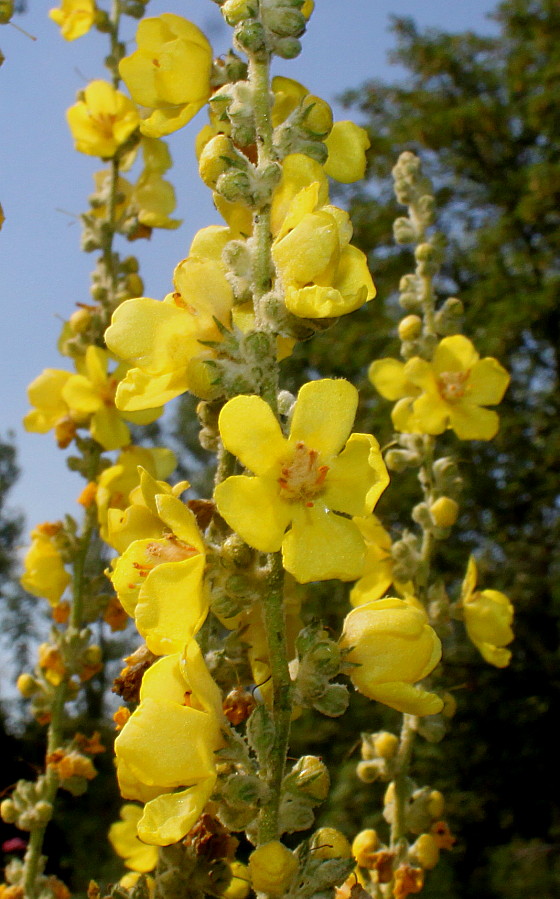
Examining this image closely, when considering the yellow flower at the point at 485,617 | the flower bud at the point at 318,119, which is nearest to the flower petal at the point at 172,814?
the flower bud at the point at 318,119

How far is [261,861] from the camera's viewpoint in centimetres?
105

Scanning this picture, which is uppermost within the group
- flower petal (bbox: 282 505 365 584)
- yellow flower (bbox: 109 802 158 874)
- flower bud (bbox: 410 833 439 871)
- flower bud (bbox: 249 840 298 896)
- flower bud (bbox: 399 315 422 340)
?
flower bud (bbox: 399 315 422 340)

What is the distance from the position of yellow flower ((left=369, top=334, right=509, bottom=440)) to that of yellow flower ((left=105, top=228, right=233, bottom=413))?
157 cm

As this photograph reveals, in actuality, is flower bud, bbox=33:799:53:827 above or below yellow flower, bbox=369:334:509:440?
below

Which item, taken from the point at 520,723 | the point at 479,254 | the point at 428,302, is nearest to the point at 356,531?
the point at 428,302

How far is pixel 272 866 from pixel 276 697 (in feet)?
0.69

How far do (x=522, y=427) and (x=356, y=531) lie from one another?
12.0 meters

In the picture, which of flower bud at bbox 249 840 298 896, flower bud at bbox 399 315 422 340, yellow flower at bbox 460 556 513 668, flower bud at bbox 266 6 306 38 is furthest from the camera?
flower bud at bbox 399 315 422 340

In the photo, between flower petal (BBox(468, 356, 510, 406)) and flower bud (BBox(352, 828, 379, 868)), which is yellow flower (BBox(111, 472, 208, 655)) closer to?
flower bud (BBox(352, 828, 379, 868))

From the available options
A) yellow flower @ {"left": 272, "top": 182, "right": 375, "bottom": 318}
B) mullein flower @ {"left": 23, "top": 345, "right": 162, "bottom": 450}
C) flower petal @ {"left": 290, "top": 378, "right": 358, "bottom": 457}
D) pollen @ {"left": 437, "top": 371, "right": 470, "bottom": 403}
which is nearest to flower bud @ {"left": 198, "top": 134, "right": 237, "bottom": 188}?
yellow flower @ {"left": 272, "top": 182, "right": 375, "bottom": 318}

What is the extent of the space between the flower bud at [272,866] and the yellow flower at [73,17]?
112 inches

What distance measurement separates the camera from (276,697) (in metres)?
1.15

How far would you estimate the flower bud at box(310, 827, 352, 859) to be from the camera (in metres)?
1.25

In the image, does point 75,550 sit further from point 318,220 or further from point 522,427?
point 522,427
